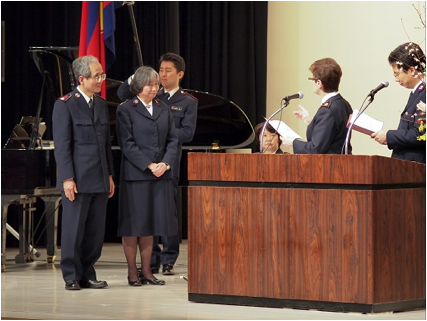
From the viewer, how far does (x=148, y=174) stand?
5.82 m

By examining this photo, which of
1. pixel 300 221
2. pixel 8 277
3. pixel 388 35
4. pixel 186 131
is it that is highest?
pixel 388 35

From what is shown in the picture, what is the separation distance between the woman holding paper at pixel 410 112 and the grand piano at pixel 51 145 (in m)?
2.32

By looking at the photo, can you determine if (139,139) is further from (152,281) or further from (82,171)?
(152,281)

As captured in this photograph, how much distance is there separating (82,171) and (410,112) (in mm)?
1957

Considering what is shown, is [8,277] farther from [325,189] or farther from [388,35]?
[388,35]

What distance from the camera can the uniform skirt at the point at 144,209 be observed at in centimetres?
580

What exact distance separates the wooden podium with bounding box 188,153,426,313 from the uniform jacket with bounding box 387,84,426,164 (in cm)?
23

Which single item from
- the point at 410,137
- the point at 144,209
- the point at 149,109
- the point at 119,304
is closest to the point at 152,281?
the point at 144,209

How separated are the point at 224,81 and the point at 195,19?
2.21 ft

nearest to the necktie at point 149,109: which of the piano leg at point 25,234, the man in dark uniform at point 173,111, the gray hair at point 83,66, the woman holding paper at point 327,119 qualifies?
the gray hair at point 83,66

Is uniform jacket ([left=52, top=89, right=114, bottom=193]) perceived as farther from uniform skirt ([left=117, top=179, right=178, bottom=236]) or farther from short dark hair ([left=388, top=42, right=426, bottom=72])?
short dark hair ([left=388, top=42, right=426, bottom=72])

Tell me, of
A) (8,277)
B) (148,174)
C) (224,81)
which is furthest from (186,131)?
(224,81)

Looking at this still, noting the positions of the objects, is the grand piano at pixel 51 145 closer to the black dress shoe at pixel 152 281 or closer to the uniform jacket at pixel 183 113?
the uniform jacket at pixel 183 113

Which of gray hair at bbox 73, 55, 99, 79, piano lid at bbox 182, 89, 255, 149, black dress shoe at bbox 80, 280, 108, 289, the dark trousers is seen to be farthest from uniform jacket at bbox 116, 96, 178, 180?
piano lid at bbox 182, 89, 255, 149
